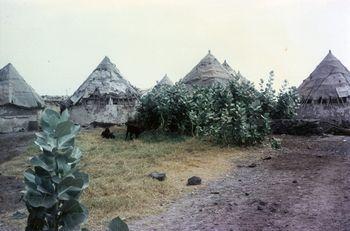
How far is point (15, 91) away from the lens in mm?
16062

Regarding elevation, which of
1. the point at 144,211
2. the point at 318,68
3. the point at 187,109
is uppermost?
the point at 318,68

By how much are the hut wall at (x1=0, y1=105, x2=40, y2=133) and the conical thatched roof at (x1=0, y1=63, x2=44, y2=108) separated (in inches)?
8.9

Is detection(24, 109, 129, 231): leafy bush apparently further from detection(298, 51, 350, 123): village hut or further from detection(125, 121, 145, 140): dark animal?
detection(298, 51, 350, 123): village hut

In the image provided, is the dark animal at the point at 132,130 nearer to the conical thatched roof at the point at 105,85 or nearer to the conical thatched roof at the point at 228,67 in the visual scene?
the conical thatched roof at the point at 105,85

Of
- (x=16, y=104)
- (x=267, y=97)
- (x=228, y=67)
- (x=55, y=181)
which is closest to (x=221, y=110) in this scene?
(x=267, y=97)

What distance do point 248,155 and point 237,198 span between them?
9.84ft

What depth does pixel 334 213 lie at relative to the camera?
484 centimetres

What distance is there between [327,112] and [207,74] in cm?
435

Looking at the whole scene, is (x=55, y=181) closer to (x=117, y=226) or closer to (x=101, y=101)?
(x=117, y=226)

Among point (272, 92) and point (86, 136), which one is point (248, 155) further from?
point (86, 136)

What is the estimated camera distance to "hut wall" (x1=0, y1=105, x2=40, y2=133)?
15.5 meters

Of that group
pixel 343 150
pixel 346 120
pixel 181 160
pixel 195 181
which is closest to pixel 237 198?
→ pixel 195 181

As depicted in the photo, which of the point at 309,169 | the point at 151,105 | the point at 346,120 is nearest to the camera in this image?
the point at 309,169

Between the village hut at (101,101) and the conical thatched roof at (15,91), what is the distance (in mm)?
1469
